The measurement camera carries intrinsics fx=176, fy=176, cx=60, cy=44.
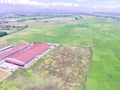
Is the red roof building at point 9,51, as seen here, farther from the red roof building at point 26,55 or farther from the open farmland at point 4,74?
the open farmland at point 4,74

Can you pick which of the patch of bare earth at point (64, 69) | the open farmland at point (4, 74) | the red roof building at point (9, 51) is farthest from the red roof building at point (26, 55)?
the open farmland at point (4, 74)

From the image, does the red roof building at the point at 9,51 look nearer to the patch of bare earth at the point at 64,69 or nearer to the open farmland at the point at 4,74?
the open farmland at the point at 4,74

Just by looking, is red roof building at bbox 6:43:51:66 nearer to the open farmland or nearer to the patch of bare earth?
the patch of bare earth

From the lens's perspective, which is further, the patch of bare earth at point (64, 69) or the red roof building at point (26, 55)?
the red roof building at point (26, 55)

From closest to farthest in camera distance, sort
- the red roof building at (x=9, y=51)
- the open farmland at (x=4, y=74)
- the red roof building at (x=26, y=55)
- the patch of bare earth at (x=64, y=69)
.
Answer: the patch of bare earth at (x=64, y=69) < the open farmland at (x=4, y=74) < the red roof building at (x=26, y=55) < the red roof building at (x=9, y=51)

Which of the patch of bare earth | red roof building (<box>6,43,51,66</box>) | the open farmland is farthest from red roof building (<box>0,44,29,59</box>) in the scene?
the patch of bare earth

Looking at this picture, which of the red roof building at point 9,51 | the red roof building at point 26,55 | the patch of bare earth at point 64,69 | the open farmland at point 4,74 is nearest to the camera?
the patch of bare earth at point 64,69

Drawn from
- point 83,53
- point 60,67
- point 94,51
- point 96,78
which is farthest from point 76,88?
point 94,51

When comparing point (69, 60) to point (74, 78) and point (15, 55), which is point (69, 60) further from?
point (15, 55)

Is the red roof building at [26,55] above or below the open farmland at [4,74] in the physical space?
above
